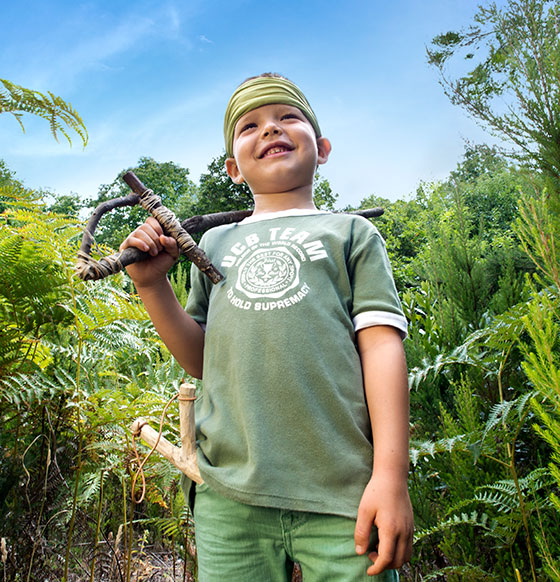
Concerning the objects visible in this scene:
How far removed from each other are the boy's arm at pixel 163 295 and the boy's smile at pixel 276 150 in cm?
37

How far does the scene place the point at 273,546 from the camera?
1086mm

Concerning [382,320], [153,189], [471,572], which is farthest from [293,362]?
[153,189]

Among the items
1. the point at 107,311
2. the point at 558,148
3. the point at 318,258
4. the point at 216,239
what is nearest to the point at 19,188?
the point at 107,311

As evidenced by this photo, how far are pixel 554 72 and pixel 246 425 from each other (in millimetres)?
1842

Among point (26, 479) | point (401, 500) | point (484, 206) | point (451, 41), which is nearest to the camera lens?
point (401, 500)

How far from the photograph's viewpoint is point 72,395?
1937 mm

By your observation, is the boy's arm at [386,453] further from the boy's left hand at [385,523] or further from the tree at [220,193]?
the tree at [220,193]

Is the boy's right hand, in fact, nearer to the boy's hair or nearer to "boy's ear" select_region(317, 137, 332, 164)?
the boy's hair

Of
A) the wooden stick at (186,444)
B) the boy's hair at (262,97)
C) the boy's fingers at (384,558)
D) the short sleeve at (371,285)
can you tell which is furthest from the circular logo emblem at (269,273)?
the boy's fingers at (384,558)

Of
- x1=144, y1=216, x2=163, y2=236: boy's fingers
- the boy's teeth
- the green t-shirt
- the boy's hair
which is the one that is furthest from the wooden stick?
the boy's hair

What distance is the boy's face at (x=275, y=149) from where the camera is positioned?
Result: 4.59 ft

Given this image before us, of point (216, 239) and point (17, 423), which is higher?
point (216, 239)

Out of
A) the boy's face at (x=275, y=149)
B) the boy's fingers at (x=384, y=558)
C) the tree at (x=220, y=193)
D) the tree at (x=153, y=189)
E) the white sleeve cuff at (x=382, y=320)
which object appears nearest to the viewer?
the boy's fingers at (x=384, y=558)

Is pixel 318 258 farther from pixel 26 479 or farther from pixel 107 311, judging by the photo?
pixel 26 479
